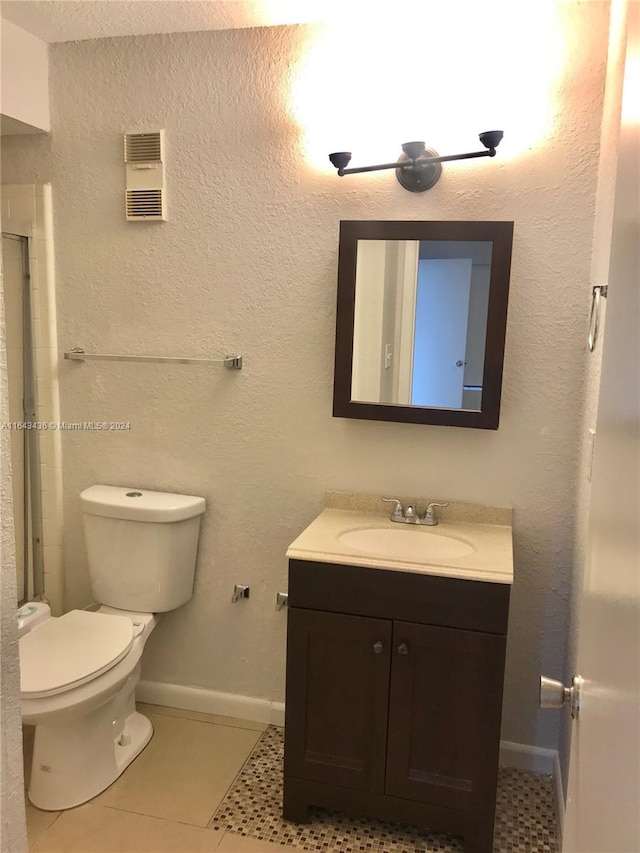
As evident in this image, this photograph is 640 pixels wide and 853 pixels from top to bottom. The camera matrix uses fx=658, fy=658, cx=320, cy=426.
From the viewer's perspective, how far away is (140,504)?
88.9 inches

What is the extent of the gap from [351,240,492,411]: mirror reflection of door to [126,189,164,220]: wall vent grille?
73 centimetres

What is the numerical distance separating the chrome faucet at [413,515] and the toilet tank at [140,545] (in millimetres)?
693

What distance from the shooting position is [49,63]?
2289 millimetres

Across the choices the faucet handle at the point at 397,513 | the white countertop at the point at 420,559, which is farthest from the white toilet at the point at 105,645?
the faucet handle at the point at 397,513

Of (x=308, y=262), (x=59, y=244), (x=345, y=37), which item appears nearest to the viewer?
(x=345, y=37)

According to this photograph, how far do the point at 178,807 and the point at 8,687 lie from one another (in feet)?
4.63

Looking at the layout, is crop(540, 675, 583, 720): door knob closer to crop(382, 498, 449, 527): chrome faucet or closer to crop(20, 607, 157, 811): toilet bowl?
crop(382, 498, 449, 527): chrome faucet

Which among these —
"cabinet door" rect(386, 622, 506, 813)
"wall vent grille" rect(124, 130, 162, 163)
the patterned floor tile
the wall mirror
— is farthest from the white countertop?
"wall vent grille" rect(124, 130, 162, 163)

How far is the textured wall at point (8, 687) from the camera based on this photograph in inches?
31.3

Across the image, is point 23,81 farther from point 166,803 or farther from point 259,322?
point 166,803

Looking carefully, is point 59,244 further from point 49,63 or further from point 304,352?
point 304,352

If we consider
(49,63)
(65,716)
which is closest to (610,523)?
(65,716)

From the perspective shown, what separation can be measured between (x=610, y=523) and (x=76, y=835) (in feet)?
6.15

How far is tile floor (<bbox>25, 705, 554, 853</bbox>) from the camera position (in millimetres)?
1853
